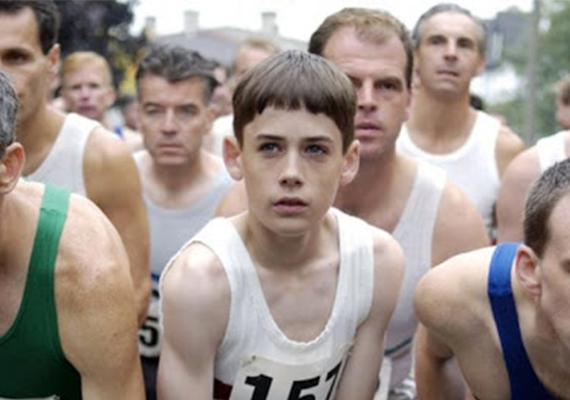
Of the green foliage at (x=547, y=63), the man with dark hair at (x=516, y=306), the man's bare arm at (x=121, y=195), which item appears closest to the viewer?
the man with dark hair at (x=516, y=306)

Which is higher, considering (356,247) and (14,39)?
(14,39)

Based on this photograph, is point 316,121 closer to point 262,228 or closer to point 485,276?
point 262,228

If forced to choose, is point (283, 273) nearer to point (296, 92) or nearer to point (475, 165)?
point (296, 92)

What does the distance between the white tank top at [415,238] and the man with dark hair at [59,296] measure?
4.84 ft

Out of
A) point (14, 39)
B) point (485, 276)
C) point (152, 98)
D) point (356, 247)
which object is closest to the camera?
point (485, 276)

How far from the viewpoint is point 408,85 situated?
448 cm

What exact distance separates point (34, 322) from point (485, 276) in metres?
1.30

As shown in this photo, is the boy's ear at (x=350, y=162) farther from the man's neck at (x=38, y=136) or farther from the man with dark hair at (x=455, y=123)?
the man with dark hair at (x=455, y=123)

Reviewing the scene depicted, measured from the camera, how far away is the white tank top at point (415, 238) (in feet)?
14.2

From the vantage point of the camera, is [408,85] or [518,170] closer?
[408,85]

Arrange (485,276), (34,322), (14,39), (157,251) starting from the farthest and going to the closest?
(157,251) < (14,39) < (485,276) < (34,322)

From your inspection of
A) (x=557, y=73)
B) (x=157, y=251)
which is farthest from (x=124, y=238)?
(x=557, y=73)

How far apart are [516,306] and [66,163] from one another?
6.56ft

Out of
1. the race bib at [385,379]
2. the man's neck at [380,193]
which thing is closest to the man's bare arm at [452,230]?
the man's neck at [380,193]
